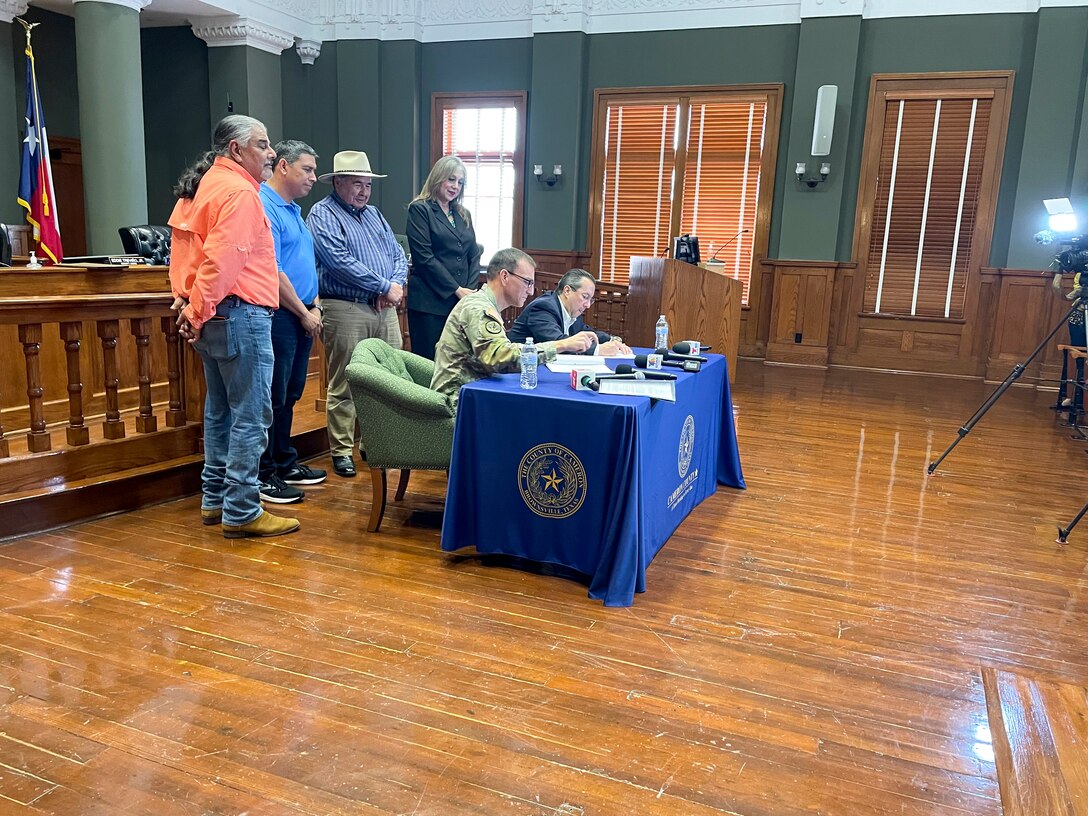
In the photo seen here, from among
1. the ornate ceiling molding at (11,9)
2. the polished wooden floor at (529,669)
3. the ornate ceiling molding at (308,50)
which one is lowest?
the polished wooden floor at (529,669)

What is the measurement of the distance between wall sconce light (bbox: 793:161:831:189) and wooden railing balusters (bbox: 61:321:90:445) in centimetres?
661

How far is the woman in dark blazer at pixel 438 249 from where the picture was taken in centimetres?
383

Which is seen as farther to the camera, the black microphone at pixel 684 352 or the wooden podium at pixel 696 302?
the wooden podium at pixel 696 302

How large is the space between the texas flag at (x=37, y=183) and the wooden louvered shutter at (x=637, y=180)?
5.18m

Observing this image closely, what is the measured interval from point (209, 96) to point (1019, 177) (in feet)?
27.0

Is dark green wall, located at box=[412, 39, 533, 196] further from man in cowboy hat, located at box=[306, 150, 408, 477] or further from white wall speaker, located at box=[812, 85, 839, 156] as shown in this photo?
man in cowboy hat, located at box=[306, 150, 408, 477]

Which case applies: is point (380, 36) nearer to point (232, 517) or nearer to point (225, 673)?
point (232, 517)

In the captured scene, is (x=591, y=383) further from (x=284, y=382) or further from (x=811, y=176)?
(x=811, y=176)

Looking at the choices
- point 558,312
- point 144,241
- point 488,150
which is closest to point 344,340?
point 558,312

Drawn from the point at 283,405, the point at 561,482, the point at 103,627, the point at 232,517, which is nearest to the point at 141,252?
the point at 283,405

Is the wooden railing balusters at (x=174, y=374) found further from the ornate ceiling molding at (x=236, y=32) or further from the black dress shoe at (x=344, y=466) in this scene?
the ornate ceiling molding at (x=236, y=32)

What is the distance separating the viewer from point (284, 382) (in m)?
3.46

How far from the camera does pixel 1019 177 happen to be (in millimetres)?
7191

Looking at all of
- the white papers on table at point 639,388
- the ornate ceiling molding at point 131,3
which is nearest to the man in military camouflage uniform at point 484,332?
the white papers on table at point 639,388
